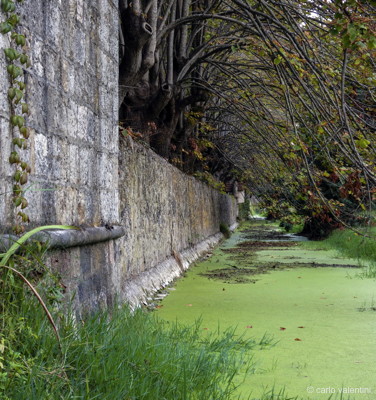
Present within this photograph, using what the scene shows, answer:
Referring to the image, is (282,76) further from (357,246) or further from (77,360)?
(357,246)

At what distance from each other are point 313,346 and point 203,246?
22.6ft

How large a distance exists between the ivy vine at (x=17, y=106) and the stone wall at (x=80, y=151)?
3 cm

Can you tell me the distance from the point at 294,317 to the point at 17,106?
8.98 feet

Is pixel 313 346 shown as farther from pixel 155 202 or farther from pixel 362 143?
pixel 155 202

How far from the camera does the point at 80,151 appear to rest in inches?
126

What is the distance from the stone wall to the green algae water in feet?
2.38

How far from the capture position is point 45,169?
8.84ft

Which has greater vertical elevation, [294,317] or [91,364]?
[91,364]

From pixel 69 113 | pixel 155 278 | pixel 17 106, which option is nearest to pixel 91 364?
pixel 17 106

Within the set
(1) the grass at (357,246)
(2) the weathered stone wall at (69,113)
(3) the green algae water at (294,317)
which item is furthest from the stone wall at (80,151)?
(1) the grass at (357,246)

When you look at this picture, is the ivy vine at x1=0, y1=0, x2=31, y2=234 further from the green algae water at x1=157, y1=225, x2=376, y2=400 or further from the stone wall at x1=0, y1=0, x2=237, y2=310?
the green algae water at x1=157, y1=225, x2=376, y2=400

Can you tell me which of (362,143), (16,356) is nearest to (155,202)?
(362,143)

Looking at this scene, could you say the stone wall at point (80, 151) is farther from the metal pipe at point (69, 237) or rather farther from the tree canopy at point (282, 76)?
the tree canopy at point (282, 76)

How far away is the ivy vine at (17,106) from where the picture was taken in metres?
A: 2.28
